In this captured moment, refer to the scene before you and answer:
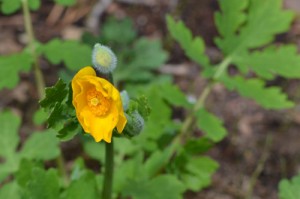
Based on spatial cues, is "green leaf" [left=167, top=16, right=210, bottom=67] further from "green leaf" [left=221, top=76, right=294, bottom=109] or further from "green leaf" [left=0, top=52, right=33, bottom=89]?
"green leaf" [left=0, top=52, right=33, bottom=89]

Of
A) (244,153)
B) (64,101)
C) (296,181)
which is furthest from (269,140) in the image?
(64,101)

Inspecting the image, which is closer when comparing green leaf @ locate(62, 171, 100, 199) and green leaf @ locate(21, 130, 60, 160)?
green leaf @ locate(62, 171, 100, 199)

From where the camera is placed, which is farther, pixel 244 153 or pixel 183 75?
pixel 183 75

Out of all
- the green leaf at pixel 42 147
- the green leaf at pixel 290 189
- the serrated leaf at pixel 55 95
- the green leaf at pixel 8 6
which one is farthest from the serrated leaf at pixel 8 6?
the green leaf at pixel 290 189

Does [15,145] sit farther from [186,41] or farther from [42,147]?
[186,41]

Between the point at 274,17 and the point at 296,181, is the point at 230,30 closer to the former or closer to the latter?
the point at 274,17

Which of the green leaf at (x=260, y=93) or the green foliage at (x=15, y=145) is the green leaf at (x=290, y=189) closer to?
the green leaf at (x=260, y=93)

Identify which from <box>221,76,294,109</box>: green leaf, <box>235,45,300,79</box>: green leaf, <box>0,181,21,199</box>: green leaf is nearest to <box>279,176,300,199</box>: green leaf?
<box>221,76,294,109</box>: green leaf

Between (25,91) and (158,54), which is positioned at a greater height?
(158,54)
